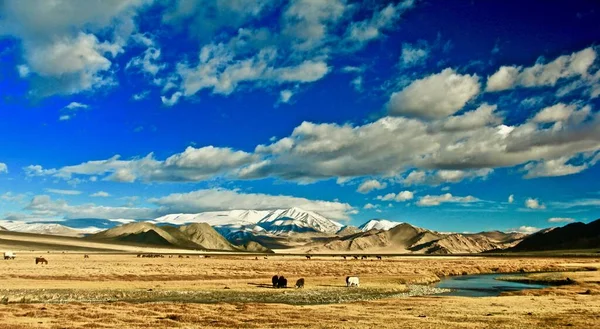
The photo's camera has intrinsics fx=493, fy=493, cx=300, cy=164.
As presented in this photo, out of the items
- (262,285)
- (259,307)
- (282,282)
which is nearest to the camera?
(259,307)

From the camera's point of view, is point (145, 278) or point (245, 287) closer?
point (245, 287)

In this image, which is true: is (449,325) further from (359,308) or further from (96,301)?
(96,301)

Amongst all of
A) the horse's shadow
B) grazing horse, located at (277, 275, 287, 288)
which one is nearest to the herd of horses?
grazing horse, located at (277, 275, 287, 288)

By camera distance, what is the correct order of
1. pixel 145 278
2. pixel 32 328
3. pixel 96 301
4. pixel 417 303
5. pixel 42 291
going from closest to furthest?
pixel 32 328
pixel 417 303
pixel 96 301
pixel 42 291
pixel 145 278

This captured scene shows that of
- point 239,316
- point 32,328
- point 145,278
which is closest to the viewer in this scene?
point 32,328

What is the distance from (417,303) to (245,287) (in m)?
20.8

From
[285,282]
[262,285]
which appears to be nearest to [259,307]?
[285,282]

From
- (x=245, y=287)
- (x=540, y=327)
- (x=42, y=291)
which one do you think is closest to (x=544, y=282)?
(x=245, y=287)

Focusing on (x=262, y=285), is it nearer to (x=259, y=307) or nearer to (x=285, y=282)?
(x=285, y=282)

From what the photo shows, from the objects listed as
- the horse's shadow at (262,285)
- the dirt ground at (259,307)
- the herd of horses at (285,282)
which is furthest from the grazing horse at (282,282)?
the dirt ground at (259,307)

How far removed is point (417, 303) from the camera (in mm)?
37906

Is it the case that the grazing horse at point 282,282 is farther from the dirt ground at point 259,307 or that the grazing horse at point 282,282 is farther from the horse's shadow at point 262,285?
the dirt ground at point 259,307

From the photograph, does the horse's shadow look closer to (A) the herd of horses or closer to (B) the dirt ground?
(B) the dirt ground

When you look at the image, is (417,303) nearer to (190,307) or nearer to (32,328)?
(190,307)
